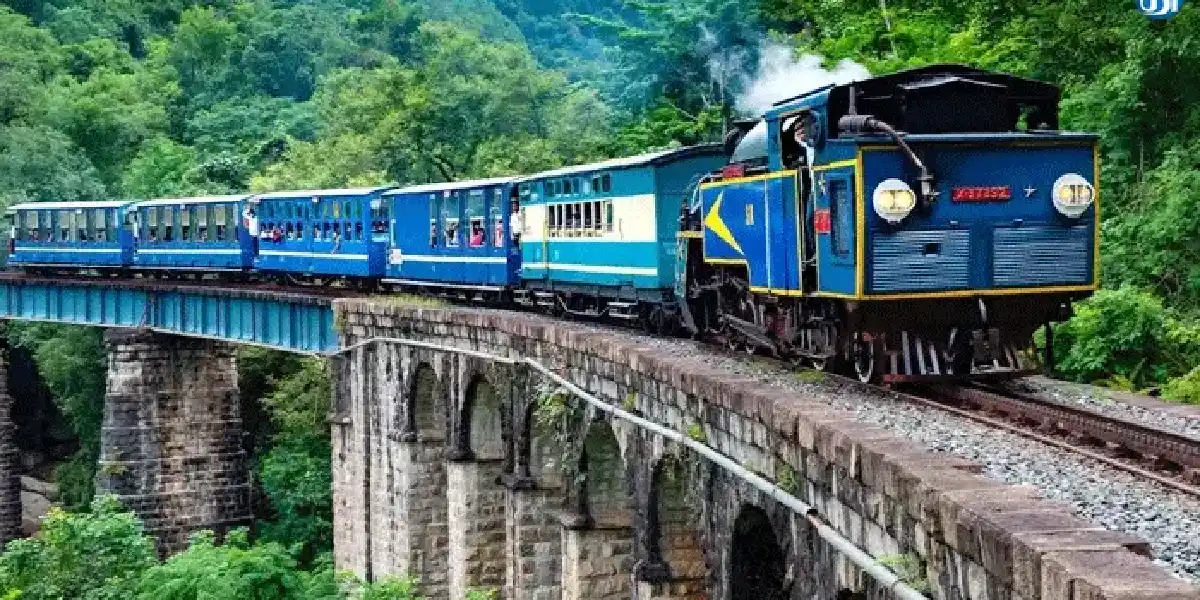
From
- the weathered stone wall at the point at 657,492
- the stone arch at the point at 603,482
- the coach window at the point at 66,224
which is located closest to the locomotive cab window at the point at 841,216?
the weathered stone wall at the point at 657,492

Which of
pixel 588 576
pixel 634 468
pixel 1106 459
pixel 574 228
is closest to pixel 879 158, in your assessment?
pixel 1106 459

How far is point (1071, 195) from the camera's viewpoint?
42.3 ft

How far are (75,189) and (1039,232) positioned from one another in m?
51.6

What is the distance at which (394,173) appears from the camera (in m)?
54.4

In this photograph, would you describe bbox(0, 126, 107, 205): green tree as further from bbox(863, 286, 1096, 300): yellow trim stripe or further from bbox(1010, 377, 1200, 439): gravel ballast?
bbox(863, 286, 1096, 300): yellow trim stripe

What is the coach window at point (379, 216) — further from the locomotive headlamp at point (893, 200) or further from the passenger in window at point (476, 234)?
the locomotive headlamp at point (893, 200)

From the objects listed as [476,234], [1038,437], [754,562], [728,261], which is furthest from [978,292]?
[476,234]

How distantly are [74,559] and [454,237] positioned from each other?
8684 mm

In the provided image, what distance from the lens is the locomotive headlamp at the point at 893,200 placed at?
1238 cm

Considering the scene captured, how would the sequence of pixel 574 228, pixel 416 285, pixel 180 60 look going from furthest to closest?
pixel 180 60 → pixel 416 285 → pixel 574 228

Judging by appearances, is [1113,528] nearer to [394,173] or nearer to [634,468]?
[634,468]

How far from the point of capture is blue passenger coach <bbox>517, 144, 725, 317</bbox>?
20.2 m

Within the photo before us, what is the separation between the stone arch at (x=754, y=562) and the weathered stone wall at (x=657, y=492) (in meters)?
0.02

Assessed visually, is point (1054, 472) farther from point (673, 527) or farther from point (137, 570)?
point (137, 570)
